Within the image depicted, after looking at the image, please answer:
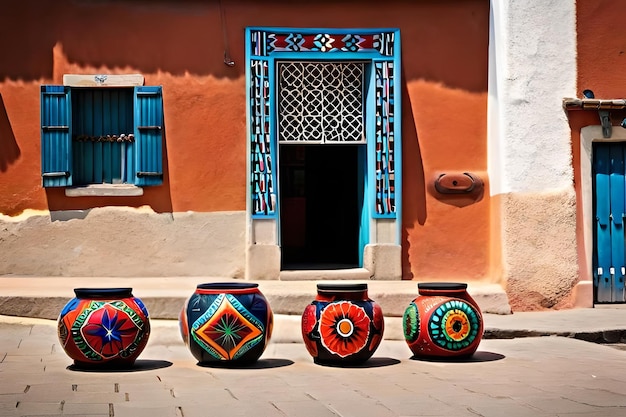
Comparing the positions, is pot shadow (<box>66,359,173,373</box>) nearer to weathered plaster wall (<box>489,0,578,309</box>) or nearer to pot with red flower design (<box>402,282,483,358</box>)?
pot with red flower design (<box>402,282,483,358</box>)

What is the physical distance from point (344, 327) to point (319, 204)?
8333mm

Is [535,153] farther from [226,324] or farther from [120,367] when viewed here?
[120,367]

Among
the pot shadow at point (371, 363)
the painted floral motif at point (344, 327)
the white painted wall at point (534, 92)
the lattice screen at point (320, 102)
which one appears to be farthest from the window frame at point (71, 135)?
the painted floral motif at point (344, 327)

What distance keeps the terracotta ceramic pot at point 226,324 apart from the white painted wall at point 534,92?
5191 millimetres

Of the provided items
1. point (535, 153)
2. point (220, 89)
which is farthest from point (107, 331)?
point (535, 153)

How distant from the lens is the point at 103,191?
11.4 metres

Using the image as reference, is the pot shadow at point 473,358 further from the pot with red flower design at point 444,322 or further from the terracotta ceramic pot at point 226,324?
the terracotta ceramic pot at point 226,324

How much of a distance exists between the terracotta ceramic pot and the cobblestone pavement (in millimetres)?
137

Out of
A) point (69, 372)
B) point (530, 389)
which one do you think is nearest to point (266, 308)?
point (69, 372)

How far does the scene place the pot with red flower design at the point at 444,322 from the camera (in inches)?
298

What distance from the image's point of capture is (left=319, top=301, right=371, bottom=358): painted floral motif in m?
7.31

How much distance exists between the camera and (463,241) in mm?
11812

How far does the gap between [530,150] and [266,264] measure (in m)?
3.49

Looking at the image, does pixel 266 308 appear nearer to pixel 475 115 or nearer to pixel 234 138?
pixel 234 138
